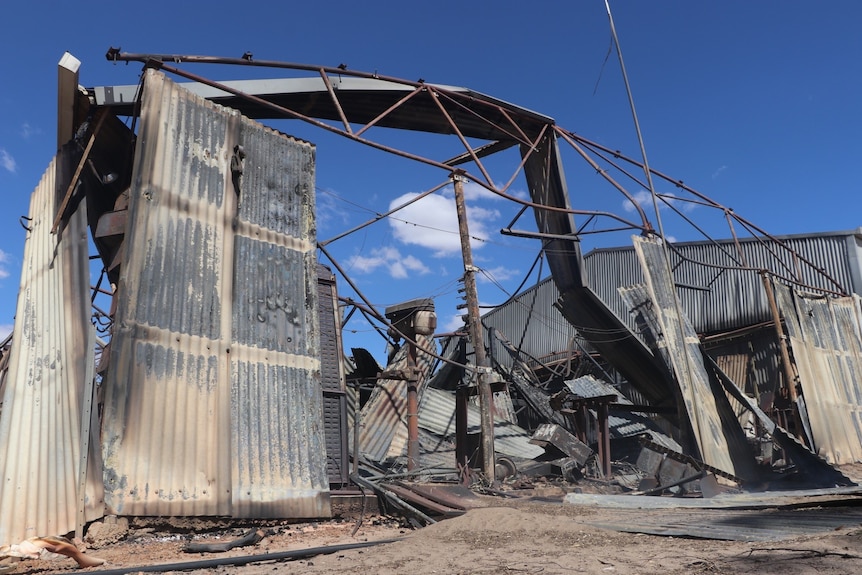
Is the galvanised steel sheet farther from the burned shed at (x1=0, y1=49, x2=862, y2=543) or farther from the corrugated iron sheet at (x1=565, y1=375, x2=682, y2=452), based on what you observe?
the burned shed at (x1=0, y1=49, x2=862, y2=543)

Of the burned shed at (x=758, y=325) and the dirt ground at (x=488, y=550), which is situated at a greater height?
the burned shed at (x=758, y=325)

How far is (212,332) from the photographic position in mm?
8023

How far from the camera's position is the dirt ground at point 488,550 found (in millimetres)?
4613

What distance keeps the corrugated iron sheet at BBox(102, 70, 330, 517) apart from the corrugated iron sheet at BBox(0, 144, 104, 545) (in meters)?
0.41

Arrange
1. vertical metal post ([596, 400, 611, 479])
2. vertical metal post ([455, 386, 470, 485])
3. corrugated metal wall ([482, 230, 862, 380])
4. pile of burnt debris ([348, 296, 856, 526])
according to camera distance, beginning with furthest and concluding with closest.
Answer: corrugated metal wall ([482, 230, 862, 380]) < vertical metal post ([596, 400, 611, 479]) < vertical metal post ([455, 386, 470, 485]) < pile of burnt debris ([348, 296, 856, 526])

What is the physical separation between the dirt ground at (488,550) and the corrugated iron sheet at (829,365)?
11.0 metres

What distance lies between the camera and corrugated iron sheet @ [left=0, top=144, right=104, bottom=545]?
21.0 feet

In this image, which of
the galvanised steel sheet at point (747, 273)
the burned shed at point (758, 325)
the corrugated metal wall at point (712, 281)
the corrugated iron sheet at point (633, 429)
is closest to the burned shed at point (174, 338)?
the burned shed at point (758, 325)

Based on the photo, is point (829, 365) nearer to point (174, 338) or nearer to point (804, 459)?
point (804, 459)

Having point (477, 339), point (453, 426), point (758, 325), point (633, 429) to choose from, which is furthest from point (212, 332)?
point (758, 325)

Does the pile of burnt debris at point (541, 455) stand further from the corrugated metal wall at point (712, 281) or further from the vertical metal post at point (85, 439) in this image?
the vertical metal post at point (85, 439)

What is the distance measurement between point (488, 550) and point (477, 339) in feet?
Result: 23.7

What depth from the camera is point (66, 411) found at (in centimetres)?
702

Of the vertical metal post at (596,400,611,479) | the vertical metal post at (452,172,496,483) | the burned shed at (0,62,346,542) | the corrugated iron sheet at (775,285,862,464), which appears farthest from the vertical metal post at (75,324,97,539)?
the corrugated iron sheet at (775,285,862,464)
